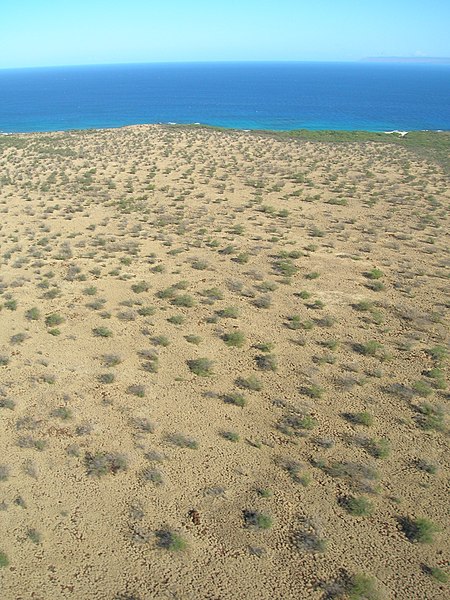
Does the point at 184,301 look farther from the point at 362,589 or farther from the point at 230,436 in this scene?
the point at 362,589

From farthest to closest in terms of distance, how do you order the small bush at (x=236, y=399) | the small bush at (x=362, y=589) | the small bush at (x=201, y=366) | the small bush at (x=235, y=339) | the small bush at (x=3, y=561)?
the small bush at (x=235, y=339) → the small bush at (x=201, y=366) → the small bush at (x=236, y=399) → the small bush at (x=3, y=561) → the small bush at (x=362, y=589)

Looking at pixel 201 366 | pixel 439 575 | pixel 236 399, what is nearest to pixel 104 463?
pixel 236 399

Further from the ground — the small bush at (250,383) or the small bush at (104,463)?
Result: the small bush at (250,383)

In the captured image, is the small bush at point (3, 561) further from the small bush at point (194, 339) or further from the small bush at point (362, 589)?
the small bush at point (194, 339)

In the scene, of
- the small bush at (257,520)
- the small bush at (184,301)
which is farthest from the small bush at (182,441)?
the small bush at (184,301)

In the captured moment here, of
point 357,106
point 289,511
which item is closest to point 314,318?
point 289,511

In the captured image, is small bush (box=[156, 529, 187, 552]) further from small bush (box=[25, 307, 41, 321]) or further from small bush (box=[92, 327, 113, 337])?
small bush (box=[25, 307, 41, 321])

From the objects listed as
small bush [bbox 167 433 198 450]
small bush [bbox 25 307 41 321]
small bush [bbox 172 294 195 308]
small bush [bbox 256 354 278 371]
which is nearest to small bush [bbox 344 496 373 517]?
small bush [bbox 167 433 198 450]

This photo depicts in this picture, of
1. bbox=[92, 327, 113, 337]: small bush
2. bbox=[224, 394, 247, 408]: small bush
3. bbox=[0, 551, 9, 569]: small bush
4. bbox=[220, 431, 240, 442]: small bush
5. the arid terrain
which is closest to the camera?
bbox=[0, 551, 9, 569]: small bush
